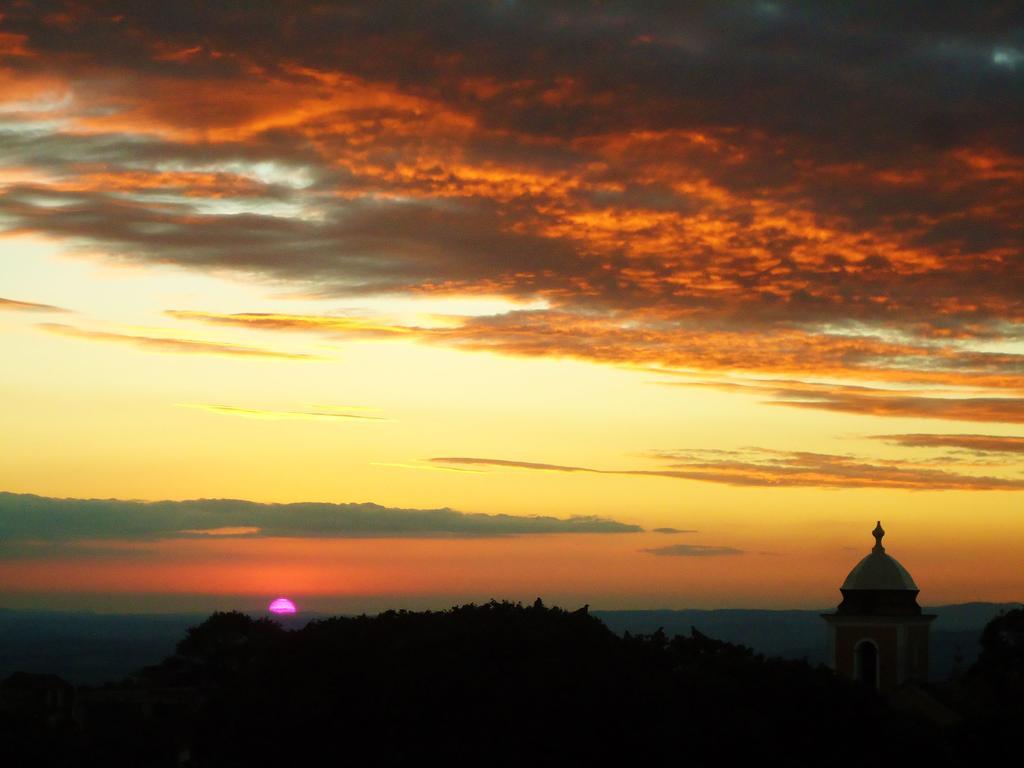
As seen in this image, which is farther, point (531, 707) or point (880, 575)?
point (880, 575)

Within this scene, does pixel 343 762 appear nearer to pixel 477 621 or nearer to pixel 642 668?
pixel 477 621

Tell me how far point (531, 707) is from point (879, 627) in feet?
89.1

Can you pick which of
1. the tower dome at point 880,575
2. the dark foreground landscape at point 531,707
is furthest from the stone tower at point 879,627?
the dark foreground landscape at point 531,707

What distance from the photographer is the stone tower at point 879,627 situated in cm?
6300

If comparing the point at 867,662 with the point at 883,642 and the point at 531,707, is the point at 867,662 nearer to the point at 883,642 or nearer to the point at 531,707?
the point at 883,642

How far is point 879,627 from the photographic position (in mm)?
63031

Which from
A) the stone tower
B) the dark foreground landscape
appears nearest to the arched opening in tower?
the stone tower

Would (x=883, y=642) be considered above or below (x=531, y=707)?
above

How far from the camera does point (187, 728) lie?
4672 cm

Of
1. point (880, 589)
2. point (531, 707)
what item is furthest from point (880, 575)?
point (531, 707)

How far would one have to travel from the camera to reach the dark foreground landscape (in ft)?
130

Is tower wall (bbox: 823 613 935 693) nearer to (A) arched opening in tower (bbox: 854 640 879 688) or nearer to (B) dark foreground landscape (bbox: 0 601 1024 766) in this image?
(A) arched opening in tower (bbox: 854 640 879 688)

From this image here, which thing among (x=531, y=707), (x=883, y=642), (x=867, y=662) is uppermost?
(x=883, y=642)

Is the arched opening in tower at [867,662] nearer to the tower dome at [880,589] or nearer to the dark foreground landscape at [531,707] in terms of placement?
the tower dome at [880,589]
